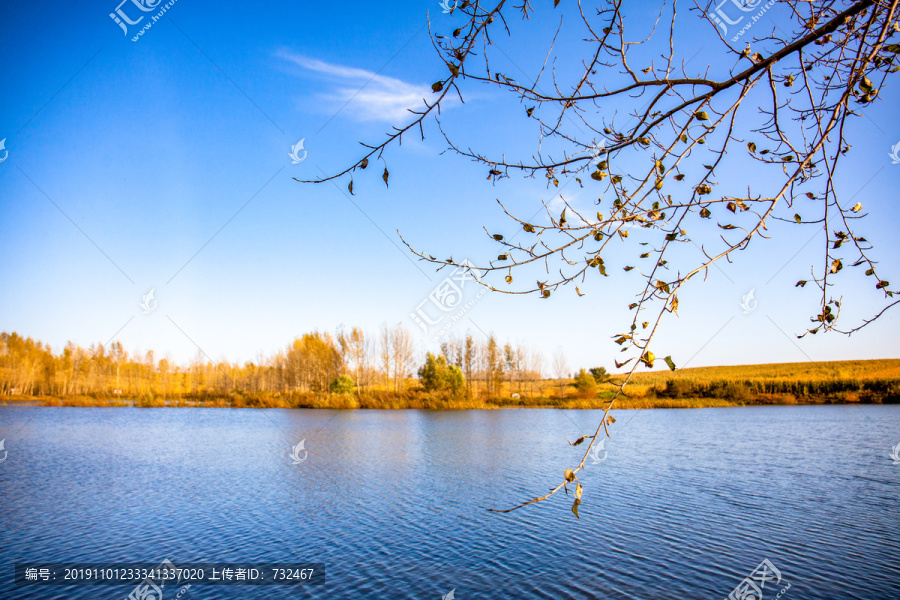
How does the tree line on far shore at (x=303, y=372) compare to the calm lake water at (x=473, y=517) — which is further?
the tree line on far shore at (x=303, y=372)

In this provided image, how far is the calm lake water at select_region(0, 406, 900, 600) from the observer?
7.75 metres

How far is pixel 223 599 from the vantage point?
7.23m

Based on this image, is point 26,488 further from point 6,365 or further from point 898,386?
point 6,365

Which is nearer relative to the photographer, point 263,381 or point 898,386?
point 898,386

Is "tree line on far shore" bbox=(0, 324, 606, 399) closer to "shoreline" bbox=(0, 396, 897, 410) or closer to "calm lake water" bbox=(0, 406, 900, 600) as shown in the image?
"shoreline" bbox=(0, 396, 897, 410)

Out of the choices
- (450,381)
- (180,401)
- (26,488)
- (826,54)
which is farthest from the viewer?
(180,401)

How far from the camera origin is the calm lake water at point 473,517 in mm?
7746

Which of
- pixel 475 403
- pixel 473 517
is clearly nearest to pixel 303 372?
pixel 475 403

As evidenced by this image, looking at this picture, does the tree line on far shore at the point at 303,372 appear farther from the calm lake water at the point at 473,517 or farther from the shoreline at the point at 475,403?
the calm lake water at the point at 473,517

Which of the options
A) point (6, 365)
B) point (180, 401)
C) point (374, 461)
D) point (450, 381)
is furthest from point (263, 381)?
point (374, 461)

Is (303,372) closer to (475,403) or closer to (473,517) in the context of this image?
(475,403)

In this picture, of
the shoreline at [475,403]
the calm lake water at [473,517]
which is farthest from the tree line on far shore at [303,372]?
the calm lake water at [473,517]

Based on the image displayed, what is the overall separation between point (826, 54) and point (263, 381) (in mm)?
79225

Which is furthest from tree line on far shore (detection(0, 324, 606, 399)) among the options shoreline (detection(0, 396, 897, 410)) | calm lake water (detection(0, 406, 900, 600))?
calm lake water (detection(0, 406, 900, 600))
